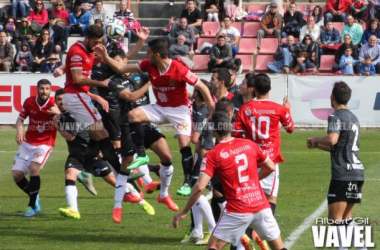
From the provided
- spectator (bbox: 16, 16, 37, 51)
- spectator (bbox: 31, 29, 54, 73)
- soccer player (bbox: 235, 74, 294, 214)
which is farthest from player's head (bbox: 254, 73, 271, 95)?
spectator (bbox: 16, 16, 37, 51)

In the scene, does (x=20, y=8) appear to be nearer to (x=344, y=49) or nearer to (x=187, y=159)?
(x=344, y=49)

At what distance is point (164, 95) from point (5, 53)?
1791cm

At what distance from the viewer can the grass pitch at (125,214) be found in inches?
449

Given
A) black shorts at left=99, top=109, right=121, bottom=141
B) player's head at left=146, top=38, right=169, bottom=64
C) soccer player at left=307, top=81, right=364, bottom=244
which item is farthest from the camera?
black shorts at left=99, top=109, right=121, bottom=141

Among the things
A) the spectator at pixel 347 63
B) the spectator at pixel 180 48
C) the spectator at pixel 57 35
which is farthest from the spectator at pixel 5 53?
the spectator at pixel 347 63

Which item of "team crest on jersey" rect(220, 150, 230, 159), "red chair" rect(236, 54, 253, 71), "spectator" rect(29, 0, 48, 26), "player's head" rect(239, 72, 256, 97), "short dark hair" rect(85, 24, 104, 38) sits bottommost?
"red chair" rect(236, 54, 253, 71)

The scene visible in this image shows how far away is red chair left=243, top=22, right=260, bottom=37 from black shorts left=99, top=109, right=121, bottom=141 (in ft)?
54.8

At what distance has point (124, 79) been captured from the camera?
1358cm

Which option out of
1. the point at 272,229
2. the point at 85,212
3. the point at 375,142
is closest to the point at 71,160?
the point at 85,212

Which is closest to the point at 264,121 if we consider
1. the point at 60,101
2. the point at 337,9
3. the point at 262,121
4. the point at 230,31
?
the point at 262,121

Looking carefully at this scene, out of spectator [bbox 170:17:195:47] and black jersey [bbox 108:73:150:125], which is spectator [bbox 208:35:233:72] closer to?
spectator [bbox 170:17:195:47]

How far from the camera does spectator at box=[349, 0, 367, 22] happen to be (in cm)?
2998

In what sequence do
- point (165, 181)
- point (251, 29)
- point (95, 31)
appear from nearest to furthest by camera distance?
1. point (95, 31)
2. point (165, 181)
3. point (251, 29)

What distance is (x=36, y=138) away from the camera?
45.2 ft
